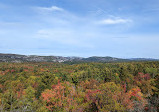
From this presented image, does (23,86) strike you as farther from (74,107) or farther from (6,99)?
(74,107)

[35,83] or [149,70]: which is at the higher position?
[149,70]

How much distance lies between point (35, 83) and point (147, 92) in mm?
66440

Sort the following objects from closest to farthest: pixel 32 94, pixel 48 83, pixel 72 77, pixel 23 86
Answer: pixel 32 94 < pixel 48 83 < pixel 23 86 < pixel 72 77

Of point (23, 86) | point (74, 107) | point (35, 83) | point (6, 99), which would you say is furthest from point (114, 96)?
point (35, 83)

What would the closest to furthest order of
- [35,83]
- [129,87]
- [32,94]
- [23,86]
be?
[32,94] < [23,86] < [129,87] < [35,83]

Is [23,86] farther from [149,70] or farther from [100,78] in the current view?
[149,70]

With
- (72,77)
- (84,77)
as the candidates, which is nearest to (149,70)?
(84,77)

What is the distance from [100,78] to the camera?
248ft

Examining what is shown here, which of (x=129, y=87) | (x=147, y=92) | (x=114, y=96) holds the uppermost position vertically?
(x=114, y=96)

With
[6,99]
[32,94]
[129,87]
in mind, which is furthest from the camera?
[129,87]

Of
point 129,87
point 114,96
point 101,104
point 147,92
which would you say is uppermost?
point 114,96

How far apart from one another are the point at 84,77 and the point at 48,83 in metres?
31.4

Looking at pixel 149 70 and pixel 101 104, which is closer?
pixel 101 104

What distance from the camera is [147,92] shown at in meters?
65.9
